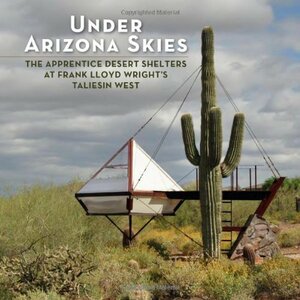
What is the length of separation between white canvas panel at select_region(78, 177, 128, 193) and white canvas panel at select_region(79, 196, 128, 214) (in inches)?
10.9

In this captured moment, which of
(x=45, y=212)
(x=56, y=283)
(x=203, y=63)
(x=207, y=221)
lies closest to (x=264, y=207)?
(x=207, y=221)

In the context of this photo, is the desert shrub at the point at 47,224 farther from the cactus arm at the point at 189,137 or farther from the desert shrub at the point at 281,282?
the desert shrub at the point at 281,282

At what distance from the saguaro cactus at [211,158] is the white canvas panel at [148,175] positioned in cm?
263

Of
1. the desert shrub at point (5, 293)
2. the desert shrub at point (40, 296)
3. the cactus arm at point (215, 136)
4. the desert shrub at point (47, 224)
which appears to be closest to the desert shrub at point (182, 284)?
the desert shrub at point (40, 296)

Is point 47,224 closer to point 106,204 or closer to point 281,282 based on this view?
point 106,204

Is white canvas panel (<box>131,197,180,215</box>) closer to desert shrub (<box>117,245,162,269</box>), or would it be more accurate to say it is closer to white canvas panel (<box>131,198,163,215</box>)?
white canvas panel (<box>131,198,163,215</box>)

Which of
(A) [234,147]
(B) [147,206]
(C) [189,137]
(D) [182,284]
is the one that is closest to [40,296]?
(D) [182,284]

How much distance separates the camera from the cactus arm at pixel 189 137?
25.5 meters

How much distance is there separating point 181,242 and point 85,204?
21.9 feet

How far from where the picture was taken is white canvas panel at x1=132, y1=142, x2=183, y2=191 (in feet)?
89.3

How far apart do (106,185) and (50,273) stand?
1093 cm

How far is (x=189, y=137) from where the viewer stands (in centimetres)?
2570

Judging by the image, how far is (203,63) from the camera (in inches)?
993

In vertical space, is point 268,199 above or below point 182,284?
above
